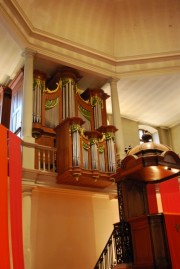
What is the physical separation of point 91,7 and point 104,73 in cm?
218

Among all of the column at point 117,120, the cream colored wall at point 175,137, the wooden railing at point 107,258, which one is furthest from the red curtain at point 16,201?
the cream colored wall at point 175,137

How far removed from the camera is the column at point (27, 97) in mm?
8555

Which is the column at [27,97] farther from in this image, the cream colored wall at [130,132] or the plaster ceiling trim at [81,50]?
the cream colored wall at [130,132]

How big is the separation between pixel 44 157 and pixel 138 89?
534 cm

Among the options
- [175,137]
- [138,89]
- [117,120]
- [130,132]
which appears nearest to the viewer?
[117,120]

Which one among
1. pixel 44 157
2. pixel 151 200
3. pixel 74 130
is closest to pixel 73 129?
pixel 74 130

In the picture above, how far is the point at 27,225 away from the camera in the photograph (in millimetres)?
7375

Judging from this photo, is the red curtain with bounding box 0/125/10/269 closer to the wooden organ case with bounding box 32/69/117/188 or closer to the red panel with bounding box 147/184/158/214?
the wooden organ case with bounding box 32/69/117/188

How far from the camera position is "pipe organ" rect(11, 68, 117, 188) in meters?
8.32

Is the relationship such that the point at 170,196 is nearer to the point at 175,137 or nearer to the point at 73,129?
the point at 73,129

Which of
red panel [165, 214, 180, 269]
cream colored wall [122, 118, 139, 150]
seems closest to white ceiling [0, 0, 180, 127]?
cream colored wall [122, 118, 139, 150]

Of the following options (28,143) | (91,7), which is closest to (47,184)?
(28,143)

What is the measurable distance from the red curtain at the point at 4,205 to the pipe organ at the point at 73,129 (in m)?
1.69

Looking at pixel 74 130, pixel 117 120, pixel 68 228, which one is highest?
pixel 117 120
